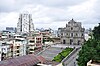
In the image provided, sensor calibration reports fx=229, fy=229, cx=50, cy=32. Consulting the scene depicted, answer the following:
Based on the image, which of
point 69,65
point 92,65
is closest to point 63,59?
point 69,65

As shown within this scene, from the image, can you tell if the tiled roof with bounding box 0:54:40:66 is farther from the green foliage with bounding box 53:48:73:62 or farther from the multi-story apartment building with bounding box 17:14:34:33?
the multi-story apartment building with bounding box 17:14:34:33

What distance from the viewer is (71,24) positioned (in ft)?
213

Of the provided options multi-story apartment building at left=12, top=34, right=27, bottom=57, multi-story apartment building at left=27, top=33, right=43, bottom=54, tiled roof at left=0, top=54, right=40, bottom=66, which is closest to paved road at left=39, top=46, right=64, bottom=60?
multi-story apartment building at left=12, top=34, right=27, bottom=57

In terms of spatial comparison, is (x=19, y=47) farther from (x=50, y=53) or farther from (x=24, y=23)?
(x=24, y=23)

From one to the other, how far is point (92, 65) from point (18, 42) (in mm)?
31091

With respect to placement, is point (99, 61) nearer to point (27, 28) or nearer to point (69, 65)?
point (69, 65)

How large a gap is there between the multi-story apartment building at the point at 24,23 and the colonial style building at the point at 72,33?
42.3 metres

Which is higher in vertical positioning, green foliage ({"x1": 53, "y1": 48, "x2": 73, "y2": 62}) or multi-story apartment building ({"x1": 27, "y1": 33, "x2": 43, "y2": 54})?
multi-story apartment building ({"x1": 27, "y1": 33, "x2": 43, "y2": 54})

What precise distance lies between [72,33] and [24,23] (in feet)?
149

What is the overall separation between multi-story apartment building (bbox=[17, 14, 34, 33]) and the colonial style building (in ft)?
139

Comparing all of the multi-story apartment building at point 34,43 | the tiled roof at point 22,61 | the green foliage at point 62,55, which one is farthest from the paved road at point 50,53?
the tiled roof at point 22,61

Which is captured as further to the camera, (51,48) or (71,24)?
(71,24)

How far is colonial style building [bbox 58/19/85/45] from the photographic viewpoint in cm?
6500

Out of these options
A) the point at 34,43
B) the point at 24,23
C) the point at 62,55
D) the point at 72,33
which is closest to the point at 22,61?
the point at 62,55
